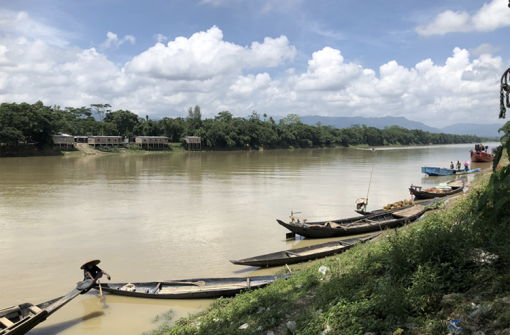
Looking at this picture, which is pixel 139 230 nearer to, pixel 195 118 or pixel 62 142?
pixel 62 142

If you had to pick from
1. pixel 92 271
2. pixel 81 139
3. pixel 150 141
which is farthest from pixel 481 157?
pixel 81 139

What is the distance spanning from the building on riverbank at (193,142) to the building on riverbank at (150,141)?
5.13m

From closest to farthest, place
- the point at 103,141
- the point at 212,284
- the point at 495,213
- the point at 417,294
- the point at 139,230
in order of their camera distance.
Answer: the point at 417,294, the point at 495,213, the point at 212,284, the point at 139,230, the point at 103,141

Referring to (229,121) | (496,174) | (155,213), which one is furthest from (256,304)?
(229,121)

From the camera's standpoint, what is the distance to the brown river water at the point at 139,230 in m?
9.02

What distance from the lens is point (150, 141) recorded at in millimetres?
75938

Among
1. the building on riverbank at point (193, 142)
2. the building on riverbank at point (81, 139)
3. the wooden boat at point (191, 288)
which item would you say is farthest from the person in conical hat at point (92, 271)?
the building on riverbank at point (193, 142)

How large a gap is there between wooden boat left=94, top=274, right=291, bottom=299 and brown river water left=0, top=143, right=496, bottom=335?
228 mm

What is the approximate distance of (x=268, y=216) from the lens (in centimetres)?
1841

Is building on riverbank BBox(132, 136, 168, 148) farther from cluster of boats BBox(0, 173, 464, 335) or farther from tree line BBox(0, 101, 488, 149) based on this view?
cluster of boats BBox(0, 173, 464, 335)

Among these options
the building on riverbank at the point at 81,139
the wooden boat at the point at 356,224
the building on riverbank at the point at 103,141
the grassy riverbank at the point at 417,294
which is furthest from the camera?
the building on riverbank at the point at 81,139

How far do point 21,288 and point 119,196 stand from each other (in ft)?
47.8

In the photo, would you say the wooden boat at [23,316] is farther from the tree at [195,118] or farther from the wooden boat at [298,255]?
the tree at [195,118]

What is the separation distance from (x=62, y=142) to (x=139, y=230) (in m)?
57.1
